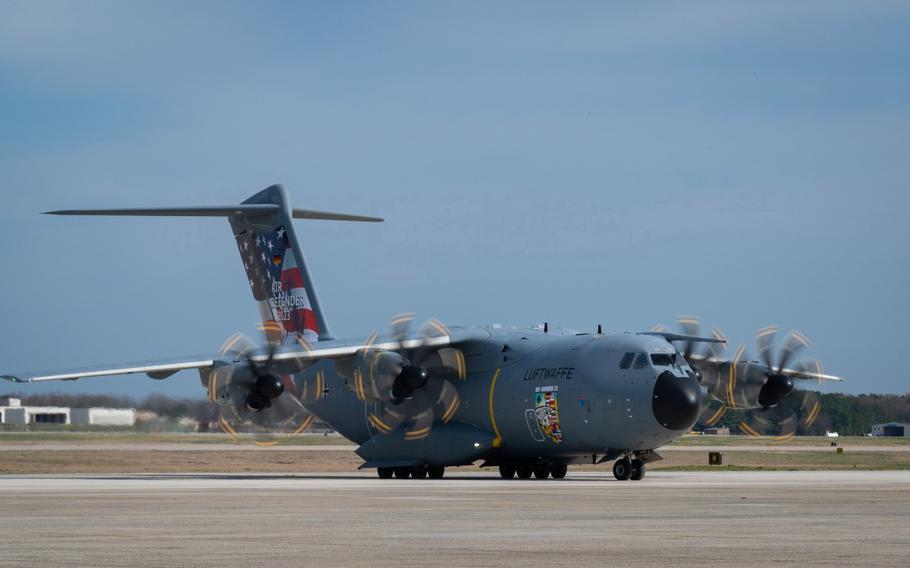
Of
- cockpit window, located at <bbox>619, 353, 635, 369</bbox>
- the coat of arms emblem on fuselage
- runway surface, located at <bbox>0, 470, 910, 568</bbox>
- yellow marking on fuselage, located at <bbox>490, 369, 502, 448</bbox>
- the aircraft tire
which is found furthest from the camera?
the aircraft tire

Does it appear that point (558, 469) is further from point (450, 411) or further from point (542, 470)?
point (450, 411)

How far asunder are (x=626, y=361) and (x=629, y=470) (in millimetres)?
2670

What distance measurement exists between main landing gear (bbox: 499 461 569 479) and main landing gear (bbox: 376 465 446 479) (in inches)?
71.9

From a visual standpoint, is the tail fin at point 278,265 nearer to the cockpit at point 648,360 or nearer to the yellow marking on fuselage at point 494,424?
the yellow marking on fuselage at point 494,424

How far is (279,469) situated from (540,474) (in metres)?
14.6

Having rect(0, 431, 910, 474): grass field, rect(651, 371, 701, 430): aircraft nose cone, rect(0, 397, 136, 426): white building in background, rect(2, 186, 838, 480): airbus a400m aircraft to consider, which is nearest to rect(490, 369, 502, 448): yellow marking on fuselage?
rect(2, 186, 838, 480): airbus a400m aircraft

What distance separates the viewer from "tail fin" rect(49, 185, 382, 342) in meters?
44.6

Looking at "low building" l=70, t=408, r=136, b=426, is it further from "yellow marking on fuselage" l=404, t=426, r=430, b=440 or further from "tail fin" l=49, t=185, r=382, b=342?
"yellow marking on fuselage" l=404, t=426, r=430, b=440

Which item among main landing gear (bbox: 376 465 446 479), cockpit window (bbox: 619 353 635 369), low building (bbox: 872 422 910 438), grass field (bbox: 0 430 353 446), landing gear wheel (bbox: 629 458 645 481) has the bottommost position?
low building (bbox: 872 422 910 438)

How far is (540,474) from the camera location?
132ft

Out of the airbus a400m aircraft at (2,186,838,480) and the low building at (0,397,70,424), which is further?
the low building at (0,397,70,424)

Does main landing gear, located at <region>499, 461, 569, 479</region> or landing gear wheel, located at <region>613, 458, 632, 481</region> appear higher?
landing gear wheel, located at <region>613, 458, 632, 481</region>

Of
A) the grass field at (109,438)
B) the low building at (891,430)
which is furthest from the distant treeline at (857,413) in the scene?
the grass field at (109,438)

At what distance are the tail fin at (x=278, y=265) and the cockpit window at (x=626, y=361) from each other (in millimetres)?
11233
